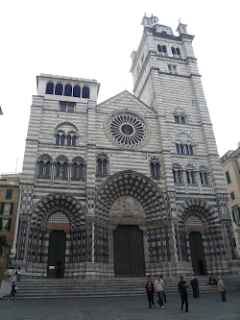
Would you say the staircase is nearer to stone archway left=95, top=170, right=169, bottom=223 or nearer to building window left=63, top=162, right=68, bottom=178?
stone archway left=95, top=170, right=169, bottom=223

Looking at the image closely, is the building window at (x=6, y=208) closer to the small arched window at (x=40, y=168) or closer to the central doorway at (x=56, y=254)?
the small arched window at (x=40, y=168)

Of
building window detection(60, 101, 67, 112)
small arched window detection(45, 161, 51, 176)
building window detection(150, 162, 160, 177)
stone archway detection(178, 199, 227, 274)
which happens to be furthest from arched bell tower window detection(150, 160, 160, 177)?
building window detection(60, 101, 67, 112)

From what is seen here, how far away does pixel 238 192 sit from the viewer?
2928 cm

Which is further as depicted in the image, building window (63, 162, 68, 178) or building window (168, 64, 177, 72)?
building window (168, 64, 177, 72)

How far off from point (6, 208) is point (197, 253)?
16875 mm

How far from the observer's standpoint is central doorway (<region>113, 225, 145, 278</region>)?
21688 mm

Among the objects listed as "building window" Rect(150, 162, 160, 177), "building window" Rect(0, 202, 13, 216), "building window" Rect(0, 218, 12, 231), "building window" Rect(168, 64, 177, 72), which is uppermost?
"building window" Rect(168, 64, 177, 72)

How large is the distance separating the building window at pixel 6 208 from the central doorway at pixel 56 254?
423 centimetres

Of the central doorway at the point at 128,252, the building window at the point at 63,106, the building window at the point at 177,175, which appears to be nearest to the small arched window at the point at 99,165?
the central doorway at the point at 128,252

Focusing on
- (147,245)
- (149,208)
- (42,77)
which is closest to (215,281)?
(147,245)

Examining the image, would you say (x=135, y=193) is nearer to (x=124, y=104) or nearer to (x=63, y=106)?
(x=124, y=104)

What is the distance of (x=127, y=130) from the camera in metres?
26.5

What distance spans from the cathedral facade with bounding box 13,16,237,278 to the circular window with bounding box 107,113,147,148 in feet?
0.34

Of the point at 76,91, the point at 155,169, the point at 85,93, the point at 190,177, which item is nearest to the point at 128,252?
the point at 155,169
